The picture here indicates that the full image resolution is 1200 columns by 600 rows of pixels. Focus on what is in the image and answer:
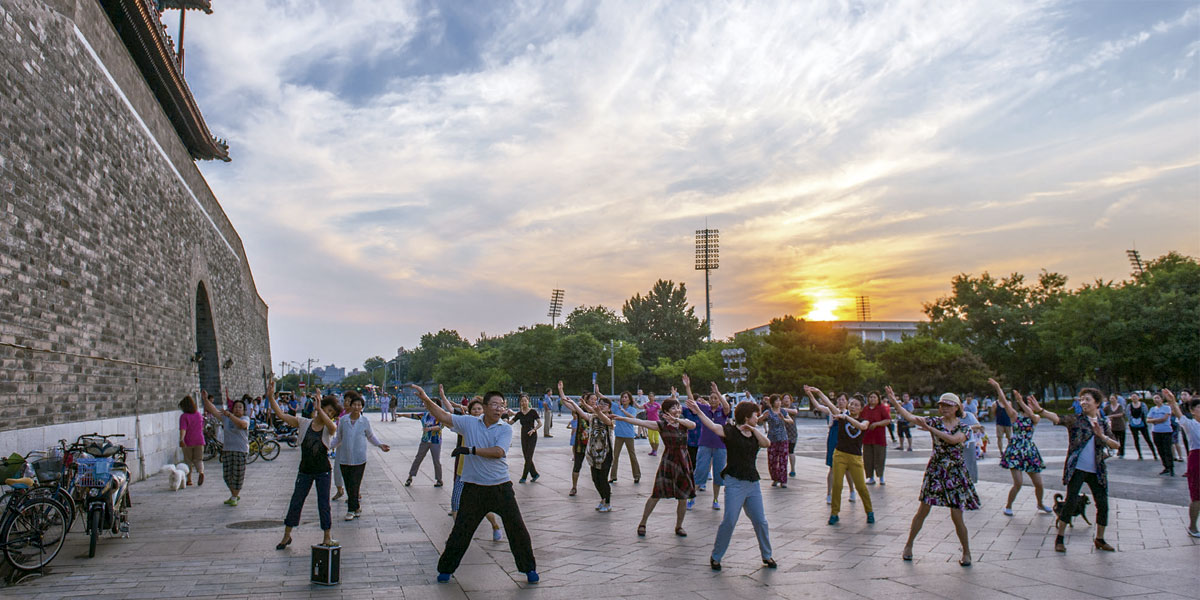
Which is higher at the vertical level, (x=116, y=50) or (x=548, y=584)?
(x=116, y=50)

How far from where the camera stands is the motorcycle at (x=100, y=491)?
24.6 feet

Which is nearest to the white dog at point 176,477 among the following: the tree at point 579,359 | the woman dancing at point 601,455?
the woman dancing at point 601,455

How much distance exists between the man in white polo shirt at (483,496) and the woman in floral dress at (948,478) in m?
3.74

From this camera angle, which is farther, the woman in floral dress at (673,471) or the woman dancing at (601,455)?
the woman dancing at (601,455)

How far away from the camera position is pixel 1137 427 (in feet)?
58.7

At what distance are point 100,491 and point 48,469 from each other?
2.09 feet

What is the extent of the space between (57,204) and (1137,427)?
21882mm

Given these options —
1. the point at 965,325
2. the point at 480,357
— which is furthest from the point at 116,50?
the point at 480,357

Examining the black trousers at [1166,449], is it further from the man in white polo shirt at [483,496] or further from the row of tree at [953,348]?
the row of tree at [953,348]

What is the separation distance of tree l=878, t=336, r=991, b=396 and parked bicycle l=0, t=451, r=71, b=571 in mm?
53118

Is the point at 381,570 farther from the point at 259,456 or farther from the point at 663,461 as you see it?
the point at 259,456

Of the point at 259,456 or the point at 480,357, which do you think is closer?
the point at 259,456

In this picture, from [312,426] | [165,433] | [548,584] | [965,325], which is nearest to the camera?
[548,584]

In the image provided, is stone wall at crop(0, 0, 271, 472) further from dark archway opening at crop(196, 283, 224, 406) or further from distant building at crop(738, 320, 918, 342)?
distant building at crop(738, 320, 918, 342)
